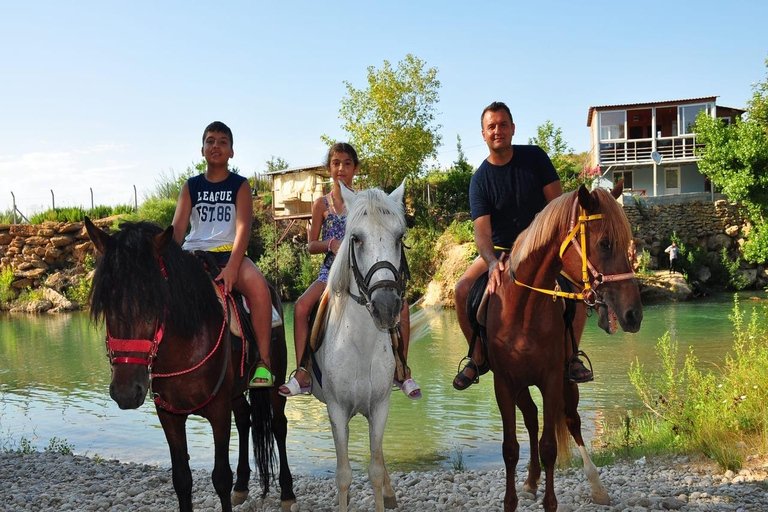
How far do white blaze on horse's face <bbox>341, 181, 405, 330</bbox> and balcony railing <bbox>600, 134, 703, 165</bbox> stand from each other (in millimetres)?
35745

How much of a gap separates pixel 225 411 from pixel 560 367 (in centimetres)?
231

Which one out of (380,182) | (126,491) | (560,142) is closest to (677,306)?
(560,142)

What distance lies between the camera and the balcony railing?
120 feet

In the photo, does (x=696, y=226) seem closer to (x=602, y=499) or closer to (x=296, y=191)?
(x=296, y=191)

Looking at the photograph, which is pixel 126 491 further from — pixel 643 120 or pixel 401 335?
pixel 643 120

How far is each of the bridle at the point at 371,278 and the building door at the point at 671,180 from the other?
38378mm

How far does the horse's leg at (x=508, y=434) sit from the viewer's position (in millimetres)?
4453

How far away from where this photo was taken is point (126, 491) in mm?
6062

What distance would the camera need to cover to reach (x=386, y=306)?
3.51 m

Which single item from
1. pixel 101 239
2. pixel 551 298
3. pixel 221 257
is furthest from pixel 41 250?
pixel 551 298

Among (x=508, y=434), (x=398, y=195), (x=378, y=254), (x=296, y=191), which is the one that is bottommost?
(x=508, y=434)

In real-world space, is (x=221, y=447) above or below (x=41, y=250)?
below

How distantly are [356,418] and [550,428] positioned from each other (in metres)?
6.50

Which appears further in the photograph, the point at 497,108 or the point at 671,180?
the point at 671,180
